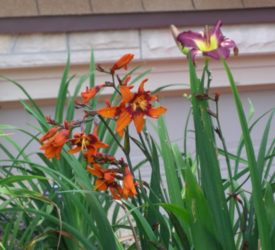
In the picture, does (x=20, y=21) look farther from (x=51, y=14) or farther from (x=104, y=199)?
(x=104, y=199)

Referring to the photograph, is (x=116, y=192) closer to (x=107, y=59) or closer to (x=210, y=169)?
(x=210, y=169)

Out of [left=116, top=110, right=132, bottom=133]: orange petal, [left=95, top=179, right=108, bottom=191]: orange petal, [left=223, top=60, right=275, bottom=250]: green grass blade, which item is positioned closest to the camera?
[left=223, top=60, right=275, bottom=250]: green grass blade

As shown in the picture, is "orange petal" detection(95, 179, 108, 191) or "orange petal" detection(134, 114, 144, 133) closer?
"orange petal" detection(134, 114, 144, 133)

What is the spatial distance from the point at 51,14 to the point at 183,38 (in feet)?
7.98

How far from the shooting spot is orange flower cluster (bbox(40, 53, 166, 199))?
5.58ft

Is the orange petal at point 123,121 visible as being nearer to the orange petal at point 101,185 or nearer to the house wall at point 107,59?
the orange petal at point 101,185

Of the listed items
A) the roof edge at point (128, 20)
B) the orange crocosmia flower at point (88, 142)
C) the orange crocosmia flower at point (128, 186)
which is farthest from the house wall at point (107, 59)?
the orange crocosmia flower at point (128, 186)

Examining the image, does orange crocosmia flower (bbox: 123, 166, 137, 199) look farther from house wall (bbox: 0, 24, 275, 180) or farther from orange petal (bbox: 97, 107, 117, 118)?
house wall (bbox: 0, 24, 275, 180)

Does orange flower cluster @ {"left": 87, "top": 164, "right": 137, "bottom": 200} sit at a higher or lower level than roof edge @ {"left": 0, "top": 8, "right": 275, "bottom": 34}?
lower

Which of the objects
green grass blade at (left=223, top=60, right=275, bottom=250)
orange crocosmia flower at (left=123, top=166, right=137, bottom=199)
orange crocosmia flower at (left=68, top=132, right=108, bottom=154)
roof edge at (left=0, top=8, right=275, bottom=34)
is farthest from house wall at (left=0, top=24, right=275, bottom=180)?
green grass blade at (left=223, top=60, right=275, bottom=250)

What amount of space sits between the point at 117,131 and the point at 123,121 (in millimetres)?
30

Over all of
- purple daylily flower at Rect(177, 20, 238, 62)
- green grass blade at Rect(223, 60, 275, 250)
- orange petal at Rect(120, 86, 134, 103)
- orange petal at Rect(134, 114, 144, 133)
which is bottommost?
green grass blade at Rect(223, 60, 275, 250)

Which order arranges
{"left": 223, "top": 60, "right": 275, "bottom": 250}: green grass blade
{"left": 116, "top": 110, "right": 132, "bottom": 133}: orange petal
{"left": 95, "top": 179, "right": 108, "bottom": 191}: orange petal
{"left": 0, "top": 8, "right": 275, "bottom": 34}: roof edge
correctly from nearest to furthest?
{"left": 223, "top": 60, "right": 275, "bottom": 250}: green grass blade
{"left": 116, "top": 110, "right": 132, "bottom": 133}: orange petal
{"left": 95, "top": 179, "right": 108, "bottom": 191}: orange petal
{"left": 0, "top": 8, "right": 275, "bottom": 34}: roof edge

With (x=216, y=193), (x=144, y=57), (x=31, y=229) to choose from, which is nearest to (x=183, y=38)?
(x=216, y=193)
